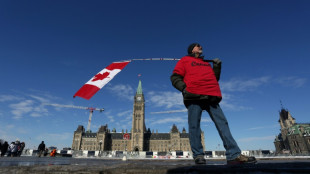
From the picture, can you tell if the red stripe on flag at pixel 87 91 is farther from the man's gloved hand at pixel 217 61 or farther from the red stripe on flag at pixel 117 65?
the man's gloved hand at pixel 217 61

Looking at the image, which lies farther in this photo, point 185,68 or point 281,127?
point 281,127

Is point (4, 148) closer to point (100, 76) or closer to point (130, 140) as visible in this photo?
point (100, 76)

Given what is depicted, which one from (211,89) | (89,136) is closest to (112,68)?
(211,89)

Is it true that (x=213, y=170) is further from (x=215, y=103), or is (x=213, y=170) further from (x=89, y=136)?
(x=89, y=136)

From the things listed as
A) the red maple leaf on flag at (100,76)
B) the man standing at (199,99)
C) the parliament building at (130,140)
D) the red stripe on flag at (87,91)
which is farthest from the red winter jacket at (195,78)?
the parliament building at (130,140)

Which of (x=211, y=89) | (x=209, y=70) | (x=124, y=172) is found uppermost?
(x=209, y=70)

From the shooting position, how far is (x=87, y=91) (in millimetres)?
4121

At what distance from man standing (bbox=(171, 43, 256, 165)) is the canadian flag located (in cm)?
225

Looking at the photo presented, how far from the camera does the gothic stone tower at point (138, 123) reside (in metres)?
93.9

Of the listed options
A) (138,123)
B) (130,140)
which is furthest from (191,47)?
(130,140)

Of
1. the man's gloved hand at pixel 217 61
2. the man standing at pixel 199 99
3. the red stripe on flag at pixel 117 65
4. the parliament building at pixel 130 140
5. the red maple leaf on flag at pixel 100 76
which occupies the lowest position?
the parliament building at pixel 130 140

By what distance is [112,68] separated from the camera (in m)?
5.31

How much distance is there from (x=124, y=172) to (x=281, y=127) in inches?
4609

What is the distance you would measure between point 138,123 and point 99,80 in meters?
97.8
